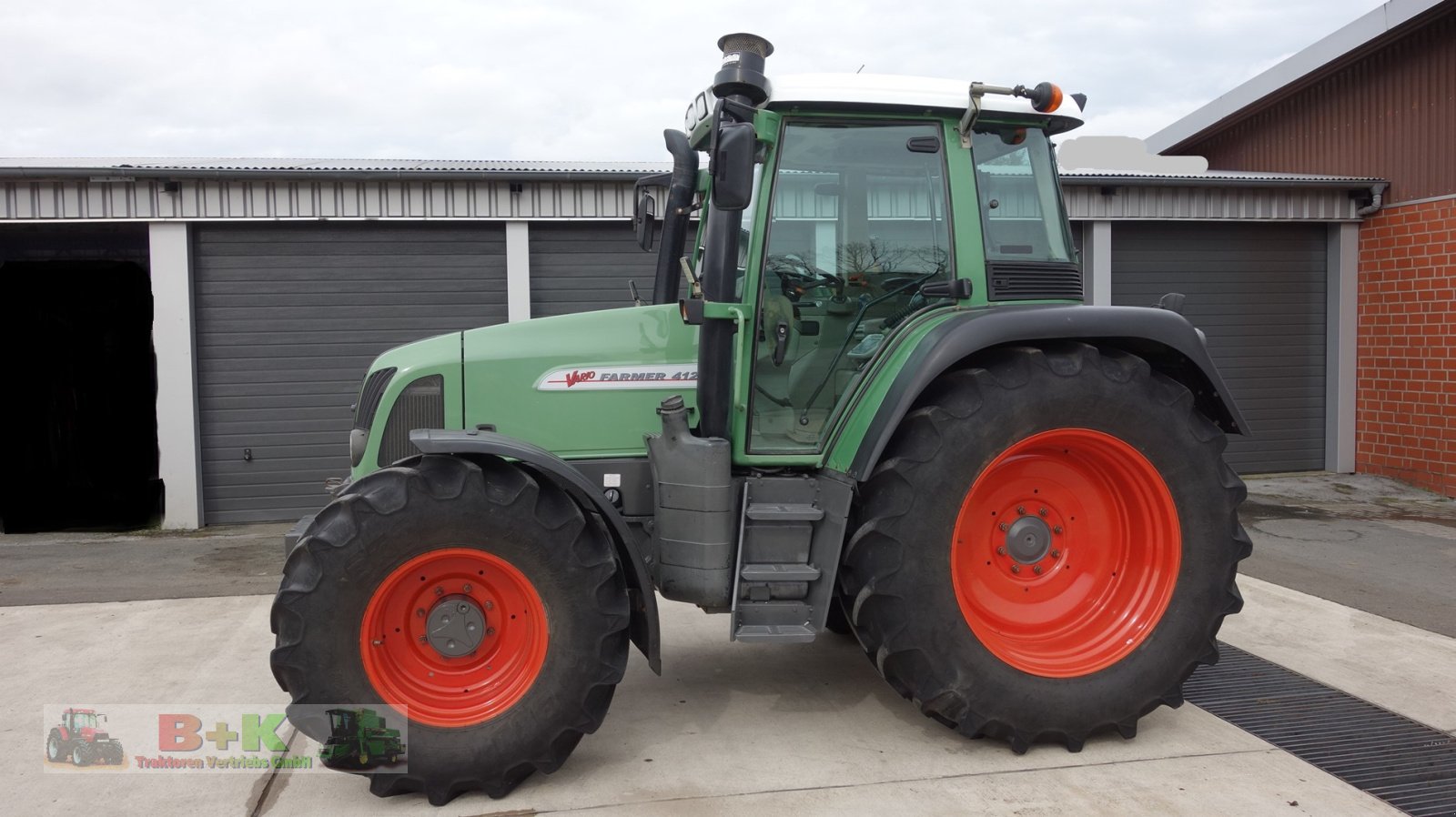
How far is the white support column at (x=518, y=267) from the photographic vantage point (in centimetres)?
927

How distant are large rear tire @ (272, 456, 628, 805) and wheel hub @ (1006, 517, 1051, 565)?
1.55 meters

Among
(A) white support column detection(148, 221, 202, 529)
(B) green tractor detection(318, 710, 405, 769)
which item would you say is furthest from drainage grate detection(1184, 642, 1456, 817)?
(A) white support column detection(148, 221, 202, 529)

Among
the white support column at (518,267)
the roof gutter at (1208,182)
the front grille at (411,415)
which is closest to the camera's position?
the front grille at (411,415)

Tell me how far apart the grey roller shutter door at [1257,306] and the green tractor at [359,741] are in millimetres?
9211

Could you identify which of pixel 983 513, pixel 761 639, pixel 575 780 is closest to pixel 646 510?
pixel 761 639

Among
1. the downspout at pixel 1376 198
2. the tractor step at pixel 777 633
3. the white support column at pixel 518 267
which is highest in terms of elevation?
the downspout at pixel 1376 198

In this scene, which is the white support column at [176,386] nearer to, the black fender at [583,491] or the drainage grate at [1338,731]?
the black fender at [583,491]

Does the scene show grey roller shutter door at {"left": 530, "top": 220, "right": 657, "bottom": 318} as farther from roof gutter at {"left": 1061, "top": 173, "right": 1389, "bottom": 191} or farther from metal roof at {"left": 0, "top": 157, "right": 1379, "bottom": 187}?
roof gutter at {"left": 1061, "top": 173, "right": 1389, "bottom": 191}

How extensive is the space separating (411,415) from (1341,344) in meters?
10.5

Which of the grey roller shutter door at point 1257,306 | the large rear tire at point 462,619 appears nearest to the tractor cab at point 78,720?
the large rear tire at point 462,619

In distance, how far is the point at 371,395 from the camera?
407 cm

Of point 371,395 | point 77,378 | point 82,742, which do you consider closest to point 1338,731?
point 371,395

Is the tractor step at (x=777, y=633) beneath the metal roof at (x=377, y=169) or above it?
beneath

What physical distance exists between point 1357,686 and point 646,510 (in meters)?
3.27
